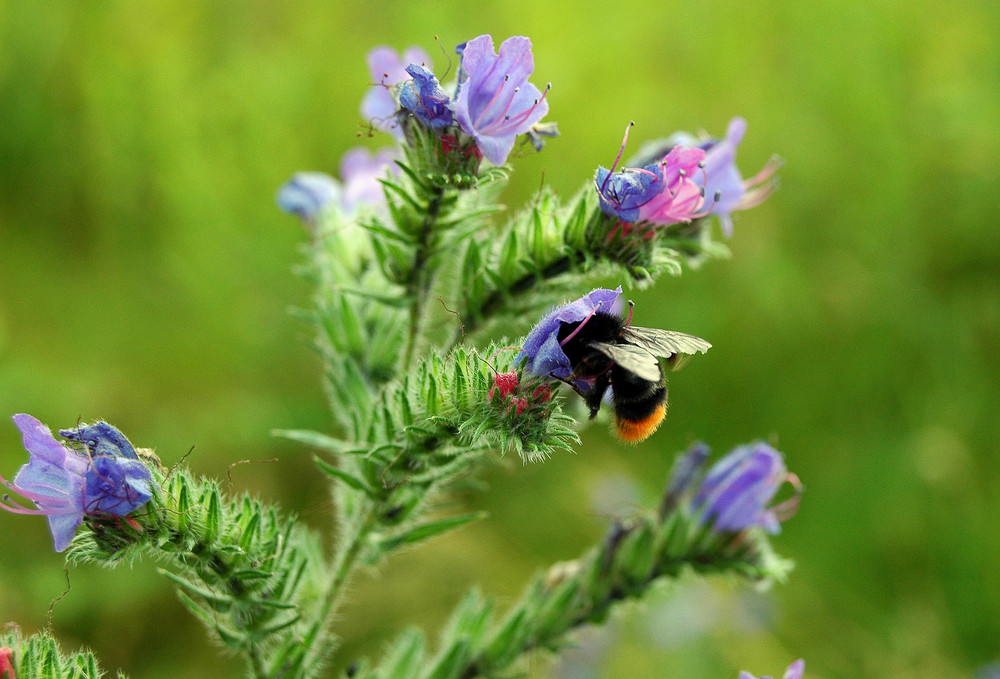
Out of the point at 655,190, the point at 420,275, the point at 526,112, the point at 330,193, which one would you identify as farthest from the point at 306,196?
the point at 655,190

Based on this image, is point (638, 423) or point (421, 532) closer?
point (638, 423)

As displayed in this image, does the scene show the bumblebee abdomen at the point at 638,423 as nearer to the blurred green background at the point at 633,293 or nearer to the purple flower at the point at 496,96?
the purple flower at the point at 496,96

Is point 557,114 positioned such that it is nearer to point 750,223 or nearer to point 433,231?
point 750,223

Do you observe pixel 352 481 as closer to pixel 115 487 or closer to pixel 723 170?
pixel 115 487

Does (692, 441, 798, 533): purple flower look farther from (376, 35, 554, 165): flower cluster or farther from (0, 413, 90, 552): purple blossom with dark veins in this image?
(0, 413, 90, 552): purple blossom with dark veins

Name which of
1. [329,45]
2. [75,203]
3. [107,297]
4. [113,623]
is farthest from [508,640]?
[329,45]

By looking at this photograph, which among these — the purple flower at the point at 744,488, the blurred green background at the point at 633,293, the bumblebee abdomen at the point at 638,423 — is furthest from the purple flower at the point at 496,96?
the blurred green background at the point at 633,293
